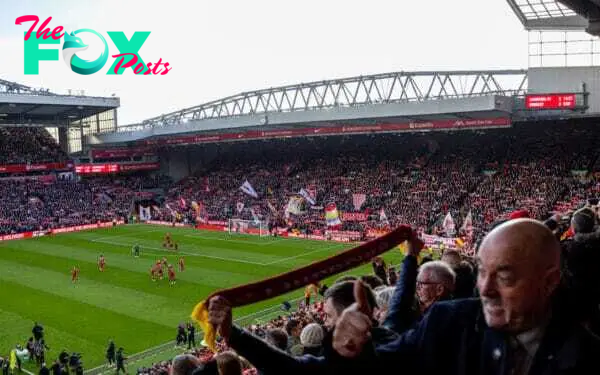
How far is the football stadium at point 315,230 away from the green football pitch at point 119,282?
0.56ft

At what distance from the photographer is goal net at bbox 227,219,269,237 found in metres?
49.5

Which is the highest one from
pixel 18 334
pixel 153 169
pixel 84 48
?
pixel 84 48

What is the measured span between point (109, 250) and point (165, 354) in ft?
80.2

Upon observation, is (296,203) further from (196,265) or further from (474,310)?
(474,310)

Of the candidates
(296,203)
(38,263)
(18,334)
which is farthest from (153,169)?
(18,334)

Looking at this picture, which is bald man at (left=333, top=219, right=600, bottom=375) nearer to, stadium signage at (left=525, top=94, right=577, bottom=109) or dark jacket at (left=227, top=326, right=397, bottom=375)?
dark jacket at (left=227, top=326, right=397, bottom=375)

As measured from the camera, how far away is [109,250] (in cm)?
4347

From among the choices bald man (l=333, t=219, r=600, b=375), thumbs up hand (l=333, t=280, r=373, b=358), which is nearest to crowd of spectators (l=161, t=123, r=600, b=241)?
thumbs up hand (l=333, t=280, r=373, b=358)

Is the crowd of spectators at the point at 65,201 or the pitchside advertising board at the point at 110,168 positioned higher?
the pitchside advertising board at the point at 110,168

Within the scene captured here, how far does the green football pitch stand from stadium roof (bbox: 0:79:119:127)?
59.0ft

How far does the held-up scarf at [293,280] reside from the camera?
10.6 feet

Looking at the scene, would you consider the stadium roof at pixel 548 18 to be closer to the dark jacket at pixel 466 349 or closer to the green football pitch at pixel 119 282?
the green football pitch at pixel 119 282

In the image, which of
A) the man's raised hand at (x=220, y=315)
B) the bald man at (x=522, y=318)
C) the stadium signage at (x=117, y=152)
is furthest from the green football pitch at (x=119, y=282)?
the stadium signage at (x=117, y=152)

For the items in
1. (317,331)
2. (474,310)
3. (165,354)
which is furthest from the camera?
(165,354)
